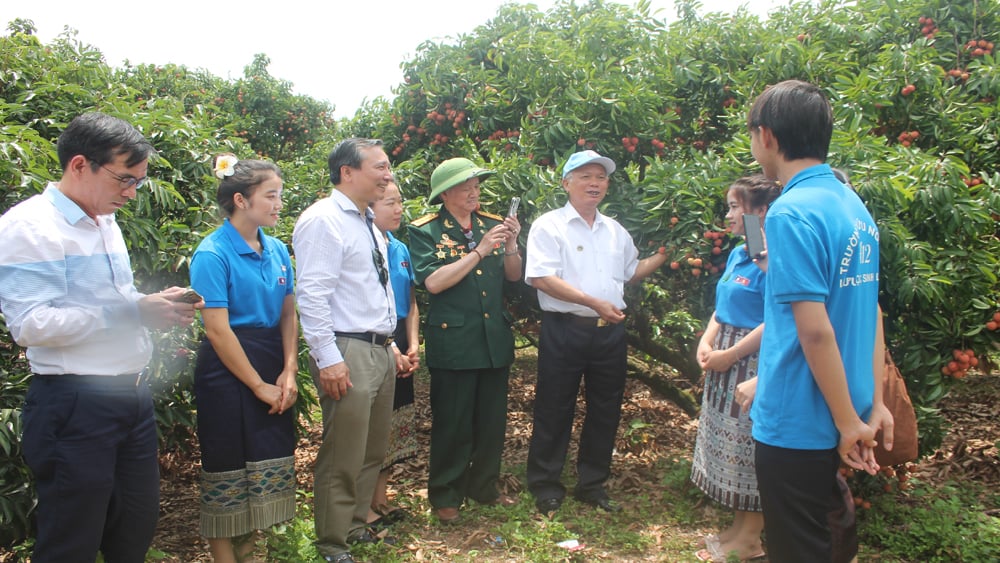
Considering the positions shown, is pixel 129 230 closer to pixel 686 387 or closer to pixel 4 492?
pixel 4 492

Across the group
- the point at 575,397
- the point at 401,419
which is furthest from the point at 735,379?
the point at 401,419

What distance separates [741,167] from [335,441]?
2454 mm

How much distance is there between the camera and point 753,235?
2.44 m

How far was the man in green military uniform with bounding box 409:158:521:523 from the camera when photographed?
145 inches

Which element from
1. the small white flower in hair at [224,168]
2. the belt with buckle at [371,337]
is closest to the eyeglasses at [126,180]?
the small white flower in hair at [224,168]

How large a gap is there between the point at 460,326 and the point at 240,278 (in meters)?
1.27

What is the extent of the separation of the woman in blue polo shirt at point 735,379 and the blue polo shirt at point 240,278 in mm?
1998

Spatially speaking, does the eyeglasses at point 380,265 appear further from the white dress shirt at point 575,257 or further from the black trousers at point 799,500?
the black trousers at point 799,500

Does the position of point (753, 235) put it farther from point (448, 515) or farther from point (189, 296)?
point (448, 515)

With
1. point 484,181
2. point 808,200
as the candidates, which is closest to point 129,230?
point 484,181

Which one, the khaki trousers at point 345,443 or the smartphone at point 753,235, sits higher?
the smartphone at point 753,235

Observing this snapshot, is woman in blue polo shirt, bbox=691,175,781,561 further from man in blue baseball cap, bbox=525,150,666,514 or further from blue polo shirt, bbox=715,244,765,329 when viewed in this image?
man in blue baseball cap, bbox=525,150,666,514

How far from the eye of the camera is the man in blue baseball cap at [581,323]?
3713 millimetres

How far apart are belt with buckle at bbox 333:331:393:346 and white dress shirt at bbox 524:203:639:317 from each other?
85 cm
